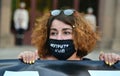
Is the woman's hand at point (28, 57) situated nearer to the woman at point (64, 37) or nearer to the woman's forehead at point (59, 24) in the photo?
the woman at point (64, 37)

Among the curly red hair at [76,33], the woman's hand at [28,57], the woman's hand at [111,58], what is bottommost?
the woman's hand at [111,58]

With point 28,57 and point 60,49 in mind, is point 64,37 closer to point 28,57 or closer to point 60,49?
point 60,49

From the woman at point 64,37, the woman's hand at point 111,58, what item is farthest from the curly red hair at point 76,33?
the woman's hand at point 111,58

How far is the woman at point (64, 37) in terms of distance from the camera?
384 cm

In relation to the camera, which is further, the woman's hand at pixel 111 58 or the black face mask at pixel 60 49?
the black face mask at pixel 60 49

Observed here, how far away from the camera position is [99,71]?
3.70m

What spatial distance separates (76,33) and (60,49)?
0.19 m

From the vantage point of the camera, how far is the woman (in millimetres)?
3844

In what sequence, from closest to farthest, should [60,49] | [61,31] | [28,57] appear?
[28,57] → [61,31] → [60,49]

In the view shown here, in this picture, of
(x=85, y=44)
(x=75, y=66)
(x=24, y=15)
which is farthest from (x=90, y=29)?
(x=24, y=15)

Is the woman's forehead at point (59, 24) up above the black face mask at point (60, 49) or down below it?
above

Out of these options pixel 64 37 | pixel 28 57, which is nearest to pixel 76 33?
pixel 64 37

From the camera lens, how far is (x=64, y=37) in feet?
12.6

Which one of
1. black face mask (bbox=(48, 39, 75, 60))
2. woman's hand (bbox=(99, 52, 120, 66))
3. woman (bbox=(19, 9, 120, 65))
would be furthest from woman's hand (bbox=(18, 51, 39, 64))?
woman's hand (bbox=(99, 52, 120, 66))
